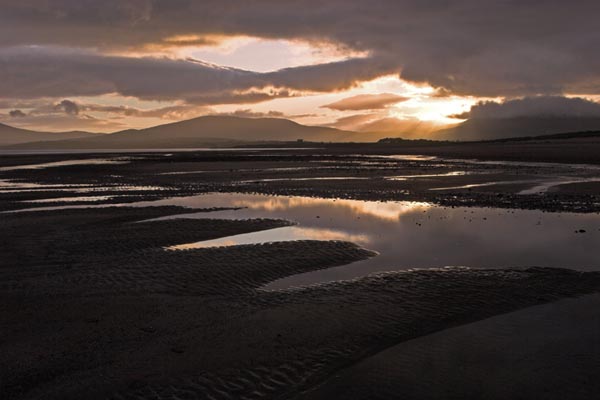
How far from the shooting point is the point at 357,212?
81.9ft

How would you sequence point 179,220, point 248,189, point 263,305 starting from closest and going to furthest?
point 263,305, point 179,220, point 248,189

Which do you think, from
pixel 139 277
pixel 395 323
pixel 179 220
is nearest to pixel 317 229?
pixel 179 220

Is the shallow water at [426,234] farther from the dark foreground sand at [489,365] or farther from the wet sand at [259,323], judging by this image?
the dark foreground sand at [489,365]

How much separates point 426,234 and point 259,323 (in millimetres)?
10454

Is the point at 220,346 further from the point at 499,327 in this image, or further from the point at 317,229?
the point at 317,229

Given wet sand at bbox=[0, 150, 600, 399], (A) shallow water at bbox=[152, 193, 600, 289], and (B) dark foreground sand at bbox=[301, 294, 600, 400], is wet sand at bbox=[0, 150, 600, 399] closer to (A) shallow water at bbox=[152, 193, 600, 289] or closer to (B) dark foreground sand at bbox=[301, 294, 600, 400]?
(B) dark foreground sand at bbox=[301, 294, 600, 400]

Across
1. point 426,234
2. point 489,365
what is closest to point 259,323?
point 489,365

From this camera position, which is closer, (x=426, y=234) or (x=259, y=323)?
(x=259, y=323)

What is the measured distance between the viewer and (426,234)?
1911cm

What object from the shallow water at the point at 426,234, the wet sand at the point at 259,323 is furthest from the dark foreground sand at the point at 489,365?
the shallow water at the point at 426,234

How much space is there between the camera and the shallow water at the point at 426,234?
49.1 ft

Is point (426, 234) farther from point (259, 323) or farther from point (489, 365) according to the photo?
point (489, 365)

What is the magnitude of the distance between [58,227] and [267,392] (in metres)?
16.5

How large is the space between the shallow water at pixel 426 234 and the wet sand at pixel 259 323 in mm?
759
